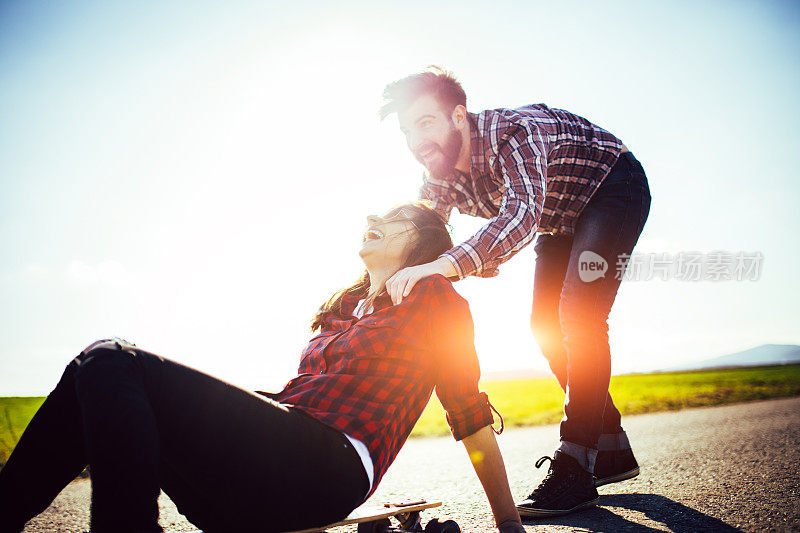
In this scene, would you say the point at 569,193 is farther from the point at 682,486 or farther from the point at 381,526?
the point at 381,526

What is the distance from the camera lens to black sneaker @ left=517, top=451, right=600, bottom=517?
2486 mm

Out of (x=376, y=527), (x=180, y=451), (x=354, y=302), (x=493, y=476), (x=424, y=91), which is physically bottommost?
(x=376, y=527)

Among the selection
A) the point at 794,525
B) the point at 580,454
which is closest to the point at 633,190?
the point at 580,454

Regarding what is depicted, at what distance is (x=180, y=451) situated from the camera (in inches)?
52.2

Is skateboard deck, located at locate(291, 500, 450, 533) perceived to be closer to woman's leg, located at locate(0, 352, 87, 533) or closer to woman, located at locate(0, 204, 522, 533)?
woman, located at locate(0, 204, 522, 533)

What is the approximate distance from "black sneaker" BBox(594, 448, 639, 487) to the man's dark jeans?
6.2 inches

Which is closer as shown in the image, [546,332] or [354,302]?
[354,302]

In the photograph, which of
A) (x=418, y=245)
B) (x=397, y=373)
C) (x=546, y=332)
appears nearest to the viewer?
(x=397, y=373)

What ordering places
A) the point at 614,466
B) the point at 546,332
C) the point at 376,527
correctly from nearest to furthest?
the point at 376,527 → the point at 614,466 → the point at 546,332

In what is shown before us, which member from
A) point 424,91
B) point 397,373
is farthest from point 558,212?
point 397,373

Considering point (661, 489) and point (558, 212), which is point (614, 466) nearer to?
point (661, 489)

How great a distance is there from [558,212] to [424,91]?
1256mm

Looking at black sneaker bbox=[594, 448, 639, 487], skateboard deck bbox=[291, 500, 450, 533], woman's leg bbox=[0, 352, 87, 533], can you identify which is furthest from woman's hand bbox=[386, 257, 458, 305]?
black sneaker bbox=[594, 448, 639, 487]

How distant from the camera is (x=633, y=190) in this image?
122 inches
